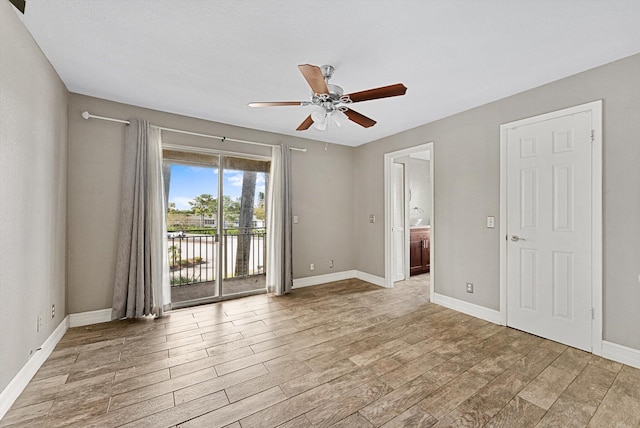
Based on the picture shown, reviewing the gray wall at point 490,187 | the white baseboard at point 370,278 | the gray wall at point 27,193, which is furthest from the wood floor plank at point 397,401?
the white baseboard at point 370,278

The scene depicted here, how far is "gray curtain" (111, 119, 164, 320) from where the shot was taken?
3357 mm

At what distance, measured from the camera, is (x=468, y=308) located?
3635mm

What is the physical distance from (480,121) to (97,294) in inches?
203

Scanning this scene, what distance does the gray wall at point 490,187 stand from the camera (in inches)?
95.4

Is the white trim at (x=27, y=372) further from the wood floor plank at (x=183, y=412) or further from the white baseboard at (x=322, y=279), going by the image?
the white baseboard at (x=322, y=279)

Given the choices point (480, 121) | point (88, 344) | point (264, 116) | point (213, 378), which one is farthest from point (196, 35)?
point (480, 121)

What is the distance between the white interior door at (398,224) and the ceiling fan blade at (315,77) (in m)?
3.17

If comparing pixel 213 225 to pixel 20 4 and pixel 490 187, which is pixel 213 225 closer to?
pixel 20 4

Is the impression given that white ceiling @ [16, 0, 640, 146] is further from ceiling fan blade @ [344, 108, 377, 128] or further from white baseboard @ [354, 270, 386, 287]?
white baseboard @ [354, 270, 386, 287]

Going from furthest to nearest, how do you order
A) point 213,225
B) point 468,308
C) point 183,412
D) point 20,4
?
1. point 213,225
2. point 468,308
3. point 183,412
4. point 20,4

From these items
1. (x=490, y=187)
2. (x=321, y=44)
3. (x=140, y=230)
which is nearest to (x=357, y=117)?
(x=321, y=44)

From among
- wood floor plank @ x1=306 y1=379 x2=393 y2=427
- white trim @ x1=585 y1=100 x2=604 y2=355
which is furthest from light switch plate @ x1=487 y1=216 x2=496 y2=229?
wood floor plank @ x1=306 y1=379 x2=393 y2=427

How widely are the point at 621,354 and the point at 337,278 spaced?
3722 mm

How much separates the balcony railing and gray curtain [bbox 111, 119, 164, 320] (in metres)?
0.35
